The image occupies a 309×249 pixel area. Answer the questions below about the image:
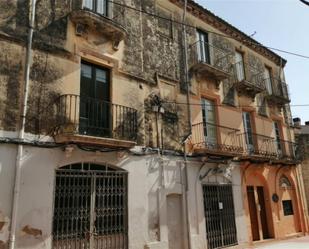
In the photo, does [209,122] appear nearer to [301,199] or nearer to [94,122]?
[94,122]

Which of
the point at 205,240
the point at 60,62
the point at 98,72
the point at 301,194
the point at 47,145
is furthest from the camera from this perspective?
the point at 301,194

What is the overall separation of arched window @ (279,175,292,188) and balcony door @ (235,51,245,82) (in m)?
5.42

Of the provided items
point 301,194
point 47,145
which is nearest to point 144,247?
point 47,145

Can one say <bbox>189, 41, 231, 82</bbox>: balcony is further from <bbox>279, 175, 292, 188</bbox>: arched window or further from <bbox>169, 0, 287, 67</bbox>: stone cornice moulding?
<bbox>279, 175, 292, 188</bbox>: arched window

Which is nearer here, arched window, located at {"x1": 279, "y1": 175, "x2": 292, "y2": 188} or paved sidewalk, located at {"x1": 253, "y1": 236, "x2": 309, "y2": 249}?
paved sidewalk, located at {"x1": 253, "y1": 236, "x2": 309, "y2": 249}

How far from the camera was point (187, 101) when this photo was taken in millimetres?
11867

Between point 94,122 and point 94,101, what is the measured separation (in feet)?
2.04

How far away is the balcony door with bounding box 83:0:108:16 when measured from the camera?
391 inches

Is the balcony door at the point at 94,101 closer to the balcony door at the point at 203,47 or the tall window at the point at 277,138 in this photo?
the balcony door at the point at 203,47

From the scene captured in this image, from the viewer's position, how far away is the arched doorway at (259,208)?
1323 cm

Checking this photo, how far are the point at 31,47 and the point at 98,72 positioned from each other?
217 cm

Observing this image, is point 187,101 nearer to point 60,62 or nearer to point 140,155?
point 140,155

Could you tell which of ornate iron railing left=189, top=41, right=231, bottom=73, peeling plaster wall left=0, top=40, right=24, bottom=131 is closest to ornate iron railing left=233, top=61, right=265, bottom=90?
ornate iron railing left=189, top=41, right=231, bottom=73

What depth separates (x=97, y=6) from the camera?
10.1 metres
